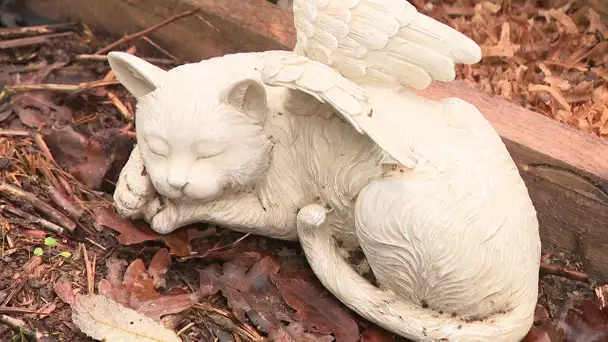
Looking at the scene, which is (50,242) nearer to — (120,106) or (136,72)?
(136,72)

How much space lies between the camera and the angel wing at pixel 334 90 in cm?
158

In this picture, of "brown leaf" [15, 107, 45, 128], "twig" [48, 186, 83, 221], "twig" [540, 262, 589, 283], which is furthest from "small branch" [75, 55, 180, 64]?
"twig" [540, 262, 589, 283]

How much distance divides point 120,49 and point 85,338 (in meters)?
1.35

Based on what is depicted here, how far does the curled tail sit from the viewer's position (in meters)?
1.69

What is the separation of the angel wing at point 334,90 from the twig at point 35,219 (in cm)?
78

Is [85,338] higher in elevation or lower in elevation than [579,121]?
lower

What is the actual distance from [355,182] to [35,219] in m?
0.92

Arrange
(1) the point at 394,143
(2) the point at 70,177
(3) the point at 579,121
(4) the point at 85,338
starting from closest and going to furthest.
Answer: (1) the point at 394,143 → (4) the point at 85,338 → (2) the point at 70,177 → (3) the point at 579,121

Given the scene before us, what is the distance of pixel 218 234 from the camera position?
2025 millimetres

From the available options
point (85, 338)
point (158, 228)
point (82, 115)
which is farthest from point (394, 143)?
point (82, 115)

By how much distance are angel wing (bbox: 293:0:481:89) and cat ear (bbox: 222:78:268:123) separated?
6.6 inches

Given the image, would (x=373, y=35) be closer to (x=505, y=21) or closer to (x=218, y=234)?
(x=218, y=234)

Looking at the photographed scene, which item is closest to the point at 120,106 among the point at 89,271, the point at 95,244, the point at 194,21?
the point at 194,21

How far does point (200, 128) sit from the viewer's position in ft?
5.59
